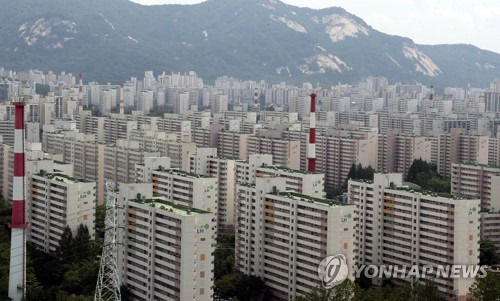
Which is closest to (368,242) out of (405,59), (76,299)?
(76,299)

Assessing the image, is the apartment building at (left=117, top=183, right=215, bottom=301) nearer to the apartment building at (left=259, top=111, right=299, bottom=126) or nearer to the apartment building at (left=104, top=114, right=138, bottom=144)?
the apartment building at (left=104, top=114, right=138, bottom=144)

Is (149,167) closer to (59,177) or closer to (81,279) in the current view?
(59,177)

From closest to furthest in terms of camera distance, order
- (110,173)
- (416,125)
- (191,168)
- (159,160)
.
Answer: (159,160) < (191,168) < (110,173) < (416,125)

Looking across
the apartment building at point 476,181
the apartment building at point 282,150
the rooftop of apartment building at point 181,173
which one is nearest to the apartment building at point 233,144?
the apartment building at point 282,150

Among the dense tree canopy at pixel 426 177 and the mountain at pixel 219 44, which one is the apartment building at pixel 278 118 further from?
the mountain at pixel 219 44

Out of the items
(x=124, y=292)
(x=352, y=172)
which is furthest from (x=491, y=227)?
(x=352, y=172)

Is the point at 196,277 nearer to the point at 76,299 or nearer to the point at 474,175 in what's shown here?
the point at 76,299

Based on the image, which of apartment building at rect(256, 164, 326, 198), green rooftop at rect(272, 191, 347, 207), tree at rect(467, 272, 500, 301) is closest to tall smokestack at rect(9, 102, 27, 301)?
green rooftop at rect(272, 191, 347, 207)
